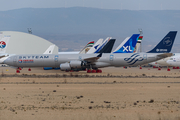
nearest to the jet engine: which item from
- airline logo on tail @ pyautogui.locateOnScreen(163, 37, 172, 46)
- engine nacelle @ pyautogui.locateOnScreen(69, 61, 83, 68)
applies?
engine nacelle @ pyautogui.locateOnScreen(69, 61, 83, 68)

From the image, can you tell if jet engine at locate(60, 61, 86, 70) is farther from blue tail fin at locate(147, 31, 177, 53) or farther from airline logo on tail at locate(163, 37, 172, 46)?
airline logo on tail at locate(163, 37, 172, 46)

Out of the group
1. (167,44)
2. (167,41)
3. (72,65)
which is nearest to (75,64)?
(72,65)

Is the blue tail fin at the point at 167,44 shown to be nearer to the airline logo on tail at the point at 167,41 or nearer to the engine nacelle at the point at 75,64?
the airline logo on tail at the point at 167,41

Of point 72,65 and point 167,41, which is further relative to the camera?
point 167,41

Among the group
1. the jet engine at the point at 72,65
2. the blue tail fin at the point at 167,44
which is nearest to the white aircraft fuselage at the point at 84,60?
the jet engine at the point at 72,65

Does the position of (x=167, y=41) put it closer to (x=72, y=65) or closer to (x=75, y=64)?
(x=75, y=64)

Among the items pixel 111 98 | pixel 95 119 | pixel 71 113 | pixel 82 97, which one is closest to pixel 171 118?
pixel 95 119

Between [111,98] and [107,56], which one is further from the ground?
[107,56]

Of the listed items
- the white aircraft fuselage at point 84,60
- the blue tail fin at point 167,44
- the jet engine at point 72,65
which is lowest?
the jet engine at point 72,65

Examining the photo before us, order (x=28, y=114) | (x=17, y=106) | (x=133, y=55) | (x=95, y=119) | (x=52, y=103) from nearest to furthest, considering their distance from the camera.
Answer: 1. (x=95, y=119)
2. (x=28, y=114)
3. (x=17, y=106)
4. (x=52, y=103)
5. (x=133, y=55)

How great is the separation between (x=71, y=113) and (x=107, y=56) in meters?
32.9

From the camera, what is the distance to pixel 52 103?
16.5 meters

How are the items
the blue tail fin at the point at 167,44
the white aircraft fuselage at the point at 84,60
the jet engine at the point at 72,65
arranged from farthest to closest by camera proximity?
the blue tail fin at the point at 167,44 < the white aircraft fuselage at the point at 84,60 < the jet engine at the point at 72,65

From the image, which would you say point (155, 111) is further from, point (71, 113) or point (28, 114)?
point (28, 114)
